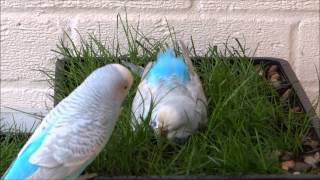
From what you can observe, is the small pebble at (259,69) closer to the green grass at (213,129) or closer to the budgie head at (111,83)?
the green grass at (213,129)

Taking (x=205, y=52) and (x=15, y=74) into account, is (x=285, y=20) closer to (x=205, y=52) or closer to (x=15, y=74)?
(x=205, y=52)

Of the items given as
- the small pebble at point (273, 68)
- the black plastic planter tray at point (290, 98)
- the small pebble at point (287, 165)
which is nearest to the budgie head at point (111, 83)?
the black plastic planter tray at point (290, 98)

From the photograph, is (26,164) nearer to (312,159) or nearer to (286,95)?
(312,159)

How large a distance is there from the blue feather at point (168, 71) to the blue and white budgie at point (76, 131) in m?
0.20

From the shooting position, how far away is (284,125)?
1209 mm

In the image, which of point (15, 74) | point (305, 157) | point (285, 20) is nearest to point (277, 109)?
point (305, 157)

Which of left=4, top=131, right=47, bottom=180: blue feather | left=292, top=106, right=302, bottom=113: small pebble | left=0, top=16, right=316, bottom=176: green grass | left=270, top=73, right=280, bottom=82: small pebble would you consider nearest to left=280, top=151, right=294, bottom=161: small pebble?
left=0, top=16, right=316, bottom=176: green grass

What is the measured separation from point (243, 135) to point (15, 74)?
65 cm

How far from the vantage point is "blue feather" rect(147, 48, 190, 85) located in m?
1.18

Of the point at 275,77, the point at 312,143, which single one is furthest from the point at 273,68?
the point at 312,143

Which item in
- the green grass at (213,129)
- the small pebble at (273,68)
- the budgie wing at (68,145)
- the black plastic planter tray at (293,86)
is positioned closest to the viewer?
the budgie wing at (68,145)

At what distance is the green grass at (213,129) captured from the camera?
1061 mm

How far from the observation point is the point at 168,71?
119 centimetres

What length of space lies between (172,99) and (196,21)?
0.43 m
